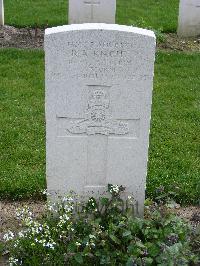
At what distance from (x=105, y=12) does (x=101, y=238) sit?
260 inches

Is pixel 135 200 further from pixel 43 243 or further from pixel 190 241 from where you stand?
pixel 43 243

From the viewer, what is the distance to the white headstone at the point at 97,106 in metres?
3.97

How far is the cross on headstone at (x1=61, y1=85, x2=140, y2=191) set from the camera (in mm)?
4102

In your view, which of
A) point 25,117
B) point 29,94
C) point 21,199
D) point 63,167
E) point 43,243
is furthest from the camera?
point 29,94

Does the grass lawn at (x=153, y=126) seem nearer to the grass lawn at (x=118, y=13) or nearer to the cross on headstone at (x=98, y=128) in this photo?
the cross on headstone at (x=98, y=128)

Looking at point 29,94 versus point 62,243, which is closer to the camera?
point 62,243

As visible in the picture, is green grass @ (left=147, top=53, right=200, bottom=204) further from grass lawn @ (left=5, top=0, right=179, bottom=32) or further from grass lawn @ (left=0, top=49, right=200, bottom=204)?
grass lawn @ (left=5, top=0, right=179, bottom=32)

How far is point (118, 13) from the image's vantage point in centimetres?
1149

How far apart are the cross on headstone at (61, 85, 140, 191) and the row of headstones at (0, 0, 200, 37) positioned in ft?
20.0

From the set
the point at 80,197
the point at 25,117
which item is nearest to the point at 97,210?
the point at 80,197

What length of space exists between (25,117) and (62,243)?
2.81 meters

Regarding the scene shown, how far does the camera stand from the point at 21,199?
502 centimetres

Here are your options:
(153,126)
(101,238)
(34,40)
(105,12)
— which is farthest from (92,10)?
(101,238)

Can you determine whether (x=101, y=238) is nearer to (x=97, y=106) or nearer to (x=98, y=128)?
(x=98, y=128)
